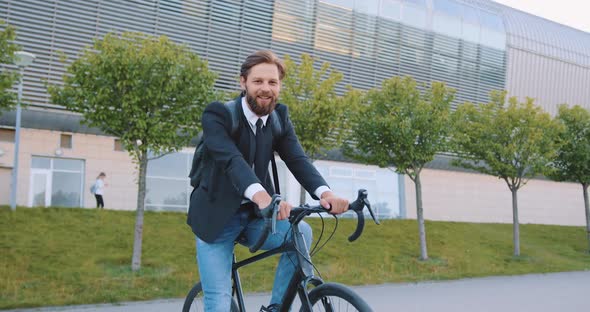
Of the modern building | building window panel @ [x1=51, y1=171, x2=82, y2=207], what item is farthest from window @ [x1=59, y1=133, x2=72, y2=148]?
building window panel @ [x1=51, y1=171, x2=82, y2=207]

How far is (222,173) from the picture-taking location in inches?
129

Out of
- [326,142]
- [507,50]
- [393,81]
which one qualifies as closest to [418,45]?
[507,50]

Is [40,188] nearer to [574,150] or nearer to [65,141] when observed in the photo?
[65,141]

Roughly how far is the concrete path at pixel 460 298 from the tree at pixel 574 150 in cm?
1280

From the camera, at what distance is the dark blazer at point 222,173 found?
311 cm

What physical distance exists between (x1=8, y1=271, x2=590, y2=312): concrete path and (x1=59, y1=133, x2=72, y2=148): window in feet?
55.3

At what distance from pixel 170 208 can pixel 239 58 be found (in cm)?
728

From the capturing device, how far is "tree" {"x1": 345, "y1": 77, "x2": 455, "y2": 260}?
18.1 m

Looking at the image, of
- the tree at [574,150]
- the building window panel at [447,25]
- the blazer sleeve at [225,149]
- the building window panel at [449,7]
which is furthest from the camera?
the building window panel at [449,7]

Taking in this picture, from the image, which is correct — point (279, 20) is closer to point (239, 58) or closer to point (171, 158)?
point (239, 58)

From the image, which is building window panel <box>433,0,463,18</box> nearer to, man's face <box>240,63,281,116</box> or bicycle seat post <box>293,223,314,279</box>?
man's face <box>240,63,281,116</box>

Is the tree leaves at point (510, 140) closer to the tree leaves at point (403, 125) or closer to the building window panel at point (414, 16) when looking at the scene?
the tree leaves at point (403, 125)

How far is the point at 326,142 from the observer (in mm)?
18188

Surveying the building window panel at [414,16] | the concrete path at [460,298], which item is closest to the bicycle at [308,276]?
the concrete path at [460,298]
